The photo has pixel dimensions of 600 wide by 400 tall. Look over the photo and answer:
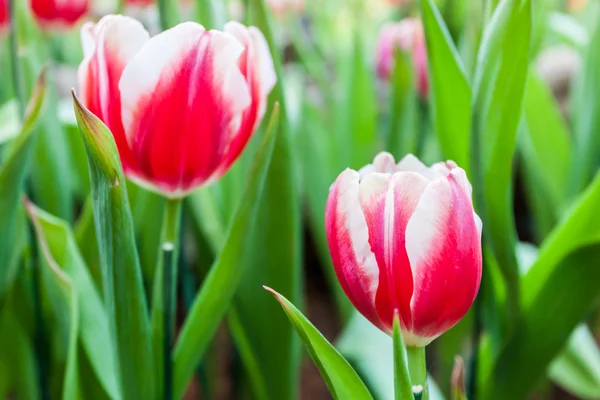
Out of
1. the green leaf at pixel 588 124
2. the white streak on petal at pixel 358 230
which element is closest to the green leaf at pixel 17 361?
the white streak on petal at pixel 358 230

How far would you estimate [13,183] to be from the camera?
Answer: 0.50 metres

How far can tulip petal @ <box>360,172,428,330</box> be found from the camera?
0.93 ft

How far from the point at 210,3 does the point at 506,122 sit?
218 millimetres

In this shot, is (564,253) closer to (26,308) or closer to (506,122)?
(506,122)

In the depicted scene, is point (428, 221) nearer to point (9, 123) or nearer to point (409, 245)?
point (409, 245)

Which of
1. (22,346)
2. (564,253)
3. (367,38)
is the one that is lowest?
(22,346)

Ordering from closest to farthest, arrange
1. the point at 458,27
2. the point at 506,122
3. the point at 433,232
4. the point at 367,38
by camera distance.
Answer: the point at 433,232, the point at 506,122, the point at 458,27, the point at 367,38

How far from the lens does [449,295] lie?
283 mm

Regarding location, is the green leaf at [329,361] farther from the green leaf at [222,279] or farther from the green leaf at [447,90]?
the green leaf at [447,90]

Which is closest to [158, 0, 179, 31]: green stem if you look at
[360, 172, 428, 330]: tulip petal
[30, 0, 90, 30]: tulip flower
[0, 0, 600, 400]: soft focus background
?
[0, 0, 600, 400]: soft focus background

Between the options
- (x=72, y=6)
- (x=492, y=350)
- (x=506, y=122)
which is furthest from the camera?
(x=72, y=6)

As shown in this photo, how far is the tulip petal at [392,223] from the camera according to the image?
28cm

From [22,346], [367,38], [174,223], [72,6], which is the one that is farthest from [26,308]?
[367,38]

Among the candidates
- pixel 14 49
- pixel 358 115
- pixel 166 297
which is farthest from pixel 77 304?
pixel 358 115
